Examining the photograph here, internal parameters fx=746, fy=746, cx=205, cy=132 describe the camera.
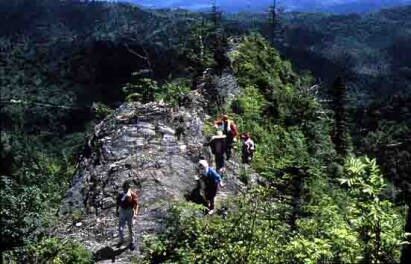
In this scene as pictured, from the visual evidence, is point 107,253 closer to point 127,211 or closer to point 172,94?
point 127,211

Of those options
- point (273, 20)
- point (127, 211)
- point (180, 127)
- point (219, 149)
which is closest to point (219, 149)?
point (219, 149)

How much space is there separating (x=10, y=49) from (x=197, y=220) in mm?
140620

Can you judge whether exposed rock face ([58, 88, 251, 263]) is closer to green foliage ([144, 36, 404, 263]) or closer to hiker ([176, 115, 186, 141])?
hiker ([176, 115, 186, 141])

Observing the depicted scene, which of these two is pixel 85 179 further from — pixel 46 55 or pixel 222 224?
pixel 46 55

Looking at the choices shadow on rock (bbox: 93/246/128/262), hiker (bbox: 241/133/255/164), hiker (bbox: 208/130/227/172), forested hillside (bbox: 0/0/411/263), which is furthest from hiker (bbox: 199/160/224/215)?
hiker (bbox: 241/133/255/164)

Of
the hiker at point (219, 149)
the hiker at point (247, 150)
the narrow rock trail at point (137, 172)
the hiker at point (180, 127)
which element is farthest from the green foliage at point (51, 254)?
the hiker at point (247, 150)

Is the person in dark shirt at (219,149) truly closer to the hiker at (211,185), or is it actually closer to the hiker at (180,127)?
the hiker at (180,127)

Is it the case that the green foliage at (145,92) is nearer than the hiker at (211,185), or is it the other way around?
the hiker at (211,185)

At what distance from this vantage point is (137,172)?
20.3m

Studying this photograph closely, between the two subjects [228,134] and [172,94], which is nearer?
[228,134]

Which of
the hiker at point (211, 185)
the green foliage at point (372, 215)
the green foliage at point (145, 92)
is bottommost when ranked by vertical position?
the hiker at point (211, 185)

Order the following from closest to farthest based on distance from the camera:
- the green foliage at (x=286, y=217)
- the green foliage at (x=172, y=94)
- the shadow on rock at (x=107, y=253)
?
the green foliage at (x=286, y=217)
the shadow on rock at (x=107, y=253)
the green foliage at (x=172, y=94)

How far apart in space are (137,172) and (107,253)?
172 inches

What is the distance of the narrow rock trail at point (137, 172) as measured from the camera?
17.6 metres
